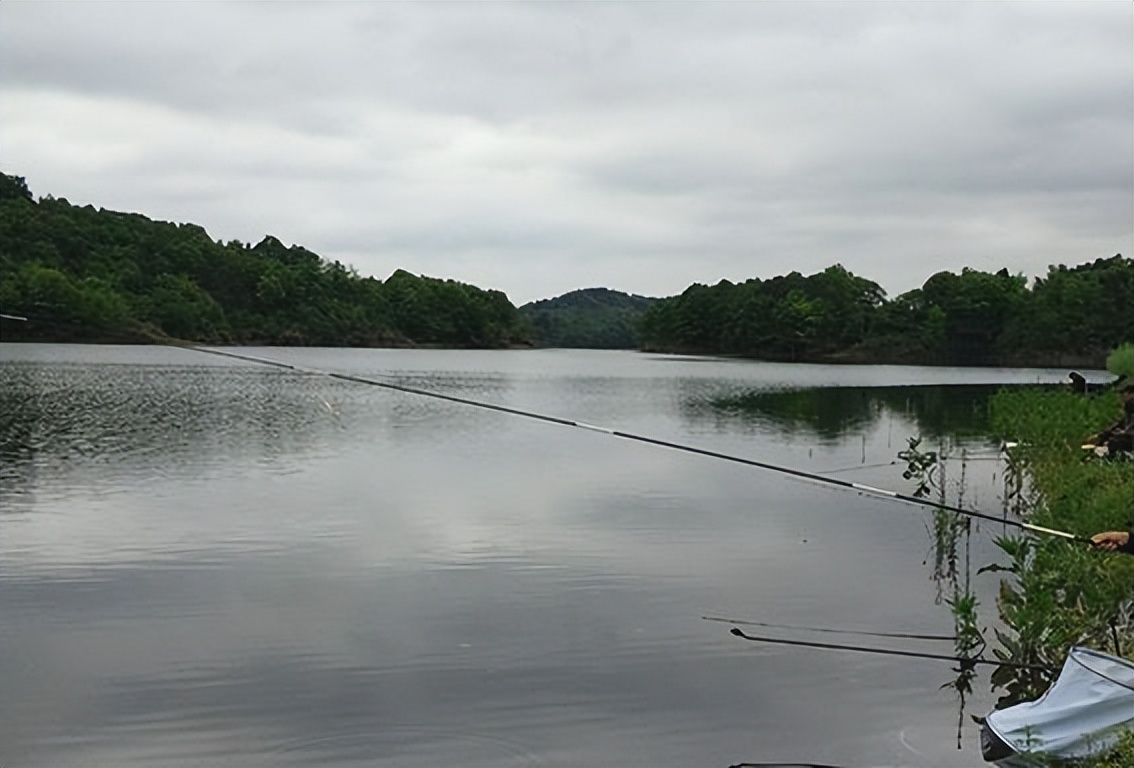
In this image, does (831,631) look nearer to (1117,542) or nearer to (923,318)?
(1117,542)

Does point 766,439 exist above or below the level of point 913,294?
below

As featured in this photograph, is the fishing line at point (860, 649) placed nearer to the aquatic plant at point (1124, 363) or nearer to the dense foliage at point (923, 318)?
the aquatic plant at point (1124, 363)

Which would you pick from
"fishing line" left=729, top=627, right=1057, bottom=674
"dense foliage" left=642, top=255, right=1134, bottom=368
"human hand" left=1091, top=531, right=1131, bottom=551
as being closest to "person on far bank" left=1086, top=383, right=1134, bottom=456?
"fishing line" left=729, top=627, right=1057, bottom=674

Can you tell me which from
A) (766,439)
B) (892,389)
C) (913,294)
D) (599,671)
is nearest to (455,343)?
(913,294)

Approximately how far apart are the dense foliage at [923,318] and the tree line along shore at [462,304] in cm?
16

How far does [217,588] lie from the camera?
13.1m

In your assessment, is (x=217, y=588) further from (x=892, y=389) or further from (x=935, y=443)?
(x=892, y=389)

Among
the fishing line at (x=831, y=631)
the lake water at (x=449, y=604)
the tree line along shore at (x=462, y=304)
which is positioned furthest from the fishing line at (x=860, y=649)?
the tree line along shore at (x=462, y=304)

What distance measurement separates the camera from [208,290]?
339 ft

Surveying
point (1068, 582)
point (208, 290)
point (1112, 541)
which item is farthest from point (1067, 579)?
point (208, 290)

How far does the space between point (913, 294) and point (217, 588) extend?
4792 inches

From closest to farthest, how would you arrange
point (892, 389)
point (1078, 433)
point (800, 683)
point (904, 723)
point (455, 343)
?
point (904, 723) → point (800, 683) → point (1078, 433) → point (892, 389) → point (455, 343)

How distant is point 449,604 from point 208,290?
9616cm

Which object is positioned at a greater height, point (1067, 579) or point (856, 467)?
point (1067, 579)
